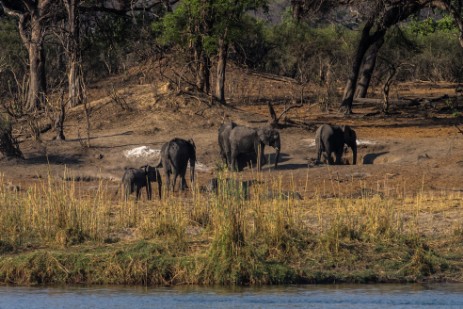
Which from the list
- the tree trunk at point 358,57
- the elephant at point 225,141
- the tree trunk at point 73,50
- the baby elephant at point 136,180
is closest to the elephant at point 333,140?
the elephant at point 225,141

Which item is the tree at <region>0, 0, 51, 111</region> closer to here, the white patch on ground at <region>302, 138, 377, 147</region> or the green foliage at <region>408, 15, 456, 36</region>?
the white patch on ground at <region>302, 138, 377, 147</region>

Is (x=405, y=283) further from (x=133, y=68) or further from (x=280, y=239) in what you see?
(x=133, y=68)

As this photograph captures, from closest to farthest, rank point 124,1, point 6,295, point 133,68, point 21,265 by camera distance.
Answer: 1. point 6,295
2. point 21,265
3. point 124,1
4. point 133,68

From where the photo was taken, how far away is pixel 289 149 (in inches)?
930

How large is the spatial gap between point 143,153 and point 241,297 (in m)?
12.3

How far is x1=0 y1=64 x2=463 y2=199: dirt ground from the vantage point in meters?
19.8

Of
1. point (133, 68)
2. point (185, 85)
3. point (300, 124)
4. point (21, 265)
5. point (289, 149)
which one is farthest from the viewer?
point (133, 68)

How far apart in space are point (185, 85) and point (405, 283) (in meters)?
16.7

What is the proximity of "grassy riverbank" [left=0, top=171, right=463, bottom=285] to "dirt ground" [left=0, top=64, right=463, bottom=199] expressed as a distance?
16.9 ft

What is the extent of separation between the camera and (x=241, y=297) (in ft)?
35.1

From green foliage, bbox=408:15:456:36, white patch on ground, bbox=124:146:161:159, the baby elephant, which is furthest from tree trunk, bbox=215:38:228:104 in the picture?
the baby elephant

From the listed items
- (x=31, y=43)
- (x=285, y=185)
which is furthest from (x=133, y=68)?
(x=285, y=185)

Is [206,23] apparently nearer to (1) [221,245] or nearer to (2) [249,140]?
(2) [249,140]

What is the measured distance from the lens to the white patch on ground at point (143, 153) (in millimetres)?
22688
